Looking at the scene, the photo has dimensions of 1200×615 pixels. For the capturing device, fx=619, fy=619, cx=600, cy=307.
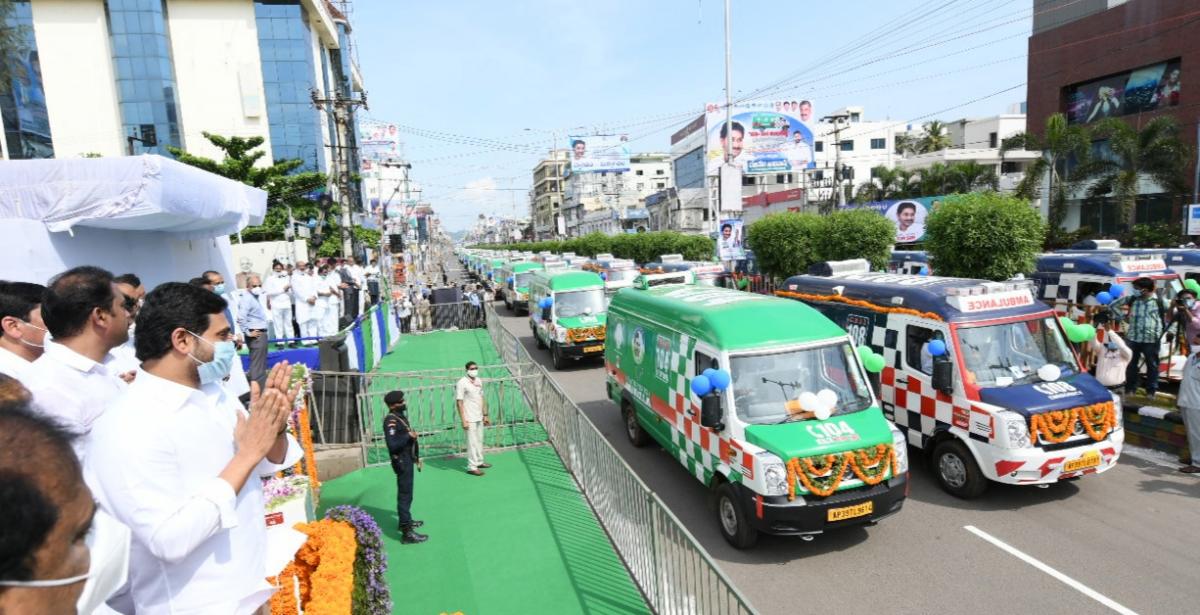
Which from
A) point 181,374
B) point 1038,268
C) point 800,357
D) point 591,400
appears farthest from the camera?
point 1038,268

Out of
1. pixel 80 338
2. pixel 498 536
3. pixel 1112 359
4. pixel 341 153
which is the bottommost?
pixel 498 536

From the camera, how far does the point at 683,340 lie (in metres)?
7.32

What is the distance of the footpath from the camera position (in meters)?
5.20

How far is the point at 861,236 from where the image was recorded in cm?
1927

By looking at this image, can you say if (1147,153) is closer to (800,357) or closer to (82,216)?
(800,357)

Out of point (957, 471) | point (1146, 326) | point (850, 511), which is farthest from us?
point (1146, 326)

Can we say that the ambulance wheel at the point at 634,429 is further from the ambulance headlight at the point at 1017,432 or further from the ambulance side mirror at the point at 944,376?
the ambulance headlight at the point at 1017,432

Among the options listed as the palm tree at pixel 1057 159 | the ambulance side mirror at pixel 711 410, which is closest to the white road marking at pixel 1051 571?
the ambulance side mirror at pixel 711 410

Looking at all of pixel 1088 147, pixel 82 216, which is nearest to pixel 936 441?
pixel 82 216

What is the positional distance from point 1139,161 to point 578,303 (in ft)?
83.0

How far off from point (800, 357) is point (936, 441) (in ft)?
7.59

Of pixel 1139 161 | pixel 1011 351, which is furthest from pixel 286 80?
pixel 1139 161

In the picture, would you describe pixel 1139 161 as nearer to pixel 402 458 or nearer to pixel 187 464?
pixel 402 458

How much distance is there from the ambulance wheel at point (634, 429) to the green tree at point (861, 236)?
12.8 meters
